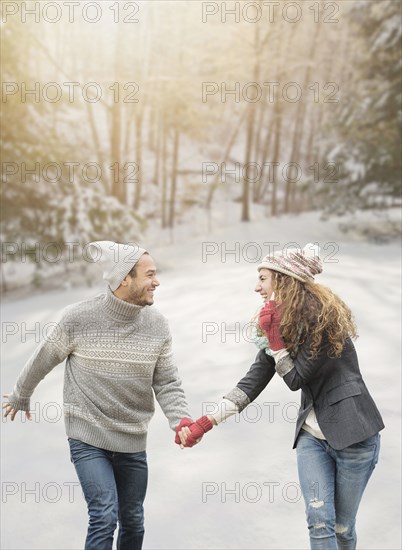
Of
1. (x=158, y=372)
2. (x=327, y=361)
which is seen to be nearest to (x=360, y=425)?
(x=327, y=361)

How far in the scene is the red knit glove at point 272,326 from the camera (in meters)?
3.17

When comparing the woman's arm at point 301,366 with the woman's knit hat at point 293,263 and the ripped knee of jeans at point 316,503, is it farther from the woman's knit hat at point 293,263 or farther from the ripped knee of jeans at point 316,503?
the ripped knee of jeans at point 316,503

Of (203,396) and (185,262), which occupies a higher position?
(203,396)

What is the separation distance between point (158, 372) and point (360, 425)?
→ 1.04 metres

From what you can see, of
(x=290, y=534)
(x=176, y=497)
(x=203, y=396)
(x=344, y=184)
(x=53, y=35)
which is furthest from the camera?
(x=53, y=35)

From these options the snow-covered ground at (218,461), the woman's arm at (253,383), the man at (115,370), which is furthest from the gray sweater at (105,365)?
the snow-covered ground at (218,461)

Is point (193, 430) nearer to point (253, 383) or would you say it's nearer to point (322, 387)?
point (253, 383)

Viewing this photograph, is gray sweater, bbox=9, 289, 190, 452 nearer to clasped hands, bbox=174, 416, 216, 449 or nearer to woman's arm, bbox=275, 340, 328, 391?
clasped hands, bbox=174, 416, 216, 449

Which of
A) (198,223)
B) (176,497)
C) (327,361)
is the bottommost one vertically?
(198,223)

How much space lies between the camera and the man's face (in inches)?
Result: 135

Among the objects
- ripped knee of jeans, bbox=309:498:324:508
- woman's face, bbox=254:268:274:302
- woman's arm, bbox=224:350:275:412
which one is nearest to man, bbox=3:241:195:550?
woman's arm, bbox=224:350:275:412

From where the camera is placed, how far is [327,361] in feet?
10.4

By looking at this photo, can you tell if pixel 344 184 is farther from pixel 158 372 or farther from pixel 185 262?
pixel 158 372

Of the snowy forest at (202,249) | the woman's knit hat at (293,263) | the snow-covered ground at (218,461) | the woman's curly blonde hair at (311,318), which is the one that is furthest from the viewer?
the snowy forest at (202,249)
